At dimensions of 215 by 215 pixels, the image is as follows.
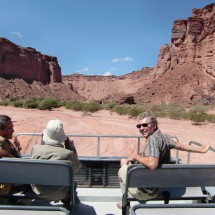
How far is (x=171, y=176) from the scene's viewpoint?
2.79 metres

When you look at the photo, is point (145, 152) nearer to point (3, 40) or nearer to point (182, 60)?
point (182, 60)

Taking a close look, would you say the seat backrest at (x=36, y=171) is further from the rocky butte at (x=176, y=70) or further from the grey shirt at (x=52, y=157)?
the rocky butte at (x=176, y=70)

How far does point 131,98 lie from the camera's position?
5522 cm

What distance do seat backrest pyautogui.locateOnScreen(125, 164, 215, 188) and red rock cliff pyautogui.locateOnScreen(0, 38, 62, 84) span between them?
8585 cm

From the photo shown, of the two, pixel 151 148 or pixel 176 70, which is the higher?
pixel 176 70

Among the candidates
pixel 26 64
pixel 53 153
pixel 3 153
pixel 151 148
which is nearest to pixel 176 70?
pixel 26 64

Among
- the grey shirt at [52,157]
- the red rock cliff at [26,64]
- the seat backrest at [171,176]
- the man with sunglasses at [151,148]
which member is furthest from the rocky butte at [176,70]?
the grey shirt at [52,157]

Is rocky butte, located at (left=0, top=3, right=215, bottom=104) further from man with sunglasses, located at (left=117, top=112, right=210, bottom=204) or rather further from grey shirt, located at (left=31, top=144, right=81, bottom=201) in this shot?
grey shirt, located at (left=31, top=144, right=81, bottom=201)

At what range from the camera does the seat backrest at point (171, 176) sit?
2.68m

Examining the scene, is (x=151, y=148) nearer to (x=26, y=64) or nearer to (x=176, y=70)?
(x=176, y=70)

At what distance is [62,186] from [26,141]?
8.86 m

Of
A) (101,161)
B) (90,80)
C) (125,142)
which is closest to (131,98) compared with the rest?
(125,142)

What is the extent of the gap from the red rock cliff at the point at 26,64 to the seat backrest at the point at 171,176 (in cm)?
8585

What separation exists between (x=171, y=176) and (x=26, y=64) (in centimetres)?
9257
